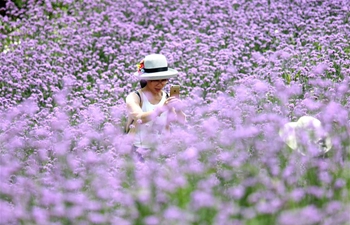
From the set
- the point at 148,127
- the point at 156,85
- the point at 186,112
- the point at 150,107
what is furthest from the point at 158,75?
the point at 186,112

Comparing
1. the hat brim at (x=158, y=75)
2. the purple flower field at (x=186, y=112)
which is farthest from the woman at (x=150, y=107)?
the purple flower field at (x=186, y=112)

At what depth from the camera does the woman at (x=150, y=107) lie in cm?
587

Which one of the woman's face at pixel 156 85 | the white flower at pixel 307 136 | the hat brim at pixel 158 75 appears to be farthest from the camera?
the woman's face at pixel 156 85

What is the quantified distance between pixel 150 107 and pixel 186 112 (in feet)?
2.71

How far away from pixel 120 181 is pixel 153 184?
49 cm

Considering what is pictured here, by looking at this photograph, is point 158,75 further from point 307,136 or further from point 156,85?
point 307,136

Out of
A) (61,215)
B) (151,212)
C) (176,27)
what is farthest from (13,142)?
(176,27)

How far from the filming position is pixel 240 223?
11.5ft

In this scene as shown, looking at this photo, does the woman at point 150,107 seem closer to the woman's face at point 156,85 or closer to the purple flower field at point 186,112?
the woman's face at point 156,85

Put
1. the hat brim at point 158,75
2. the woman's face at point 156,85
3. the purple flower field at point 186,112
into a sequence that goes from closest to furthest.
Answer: the purple flower field at point 186,112 → the hat brim at point 158,75 → the woman's face at point 156,85

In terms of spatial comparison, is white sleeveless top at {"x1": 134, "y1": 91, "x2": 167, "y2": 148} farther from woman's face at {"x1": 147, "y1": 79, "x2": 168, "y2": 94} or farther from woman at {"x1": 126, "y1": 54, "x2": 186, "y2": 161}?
woman's face at {"x1": 147, "y1": 79, "x2": 168, "y2": 94}

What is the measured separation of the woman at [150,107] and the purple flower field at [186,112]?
6.3 inches

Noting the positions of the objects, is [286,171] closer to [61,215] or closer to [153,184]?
[153,184]

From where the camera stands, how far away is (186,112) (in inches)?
273
